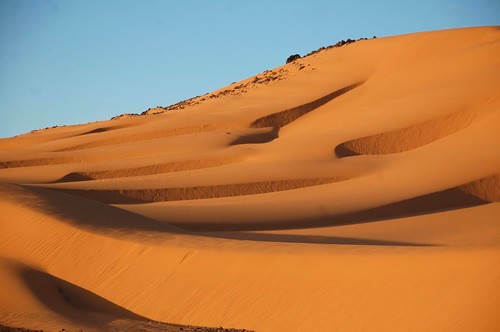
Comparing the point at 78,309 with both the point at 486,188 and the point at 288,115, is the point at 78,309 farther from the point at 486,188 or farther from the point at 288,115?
the point at 288,115

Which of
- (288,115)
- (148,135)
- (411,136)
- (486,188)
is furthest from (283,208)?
(148,135)

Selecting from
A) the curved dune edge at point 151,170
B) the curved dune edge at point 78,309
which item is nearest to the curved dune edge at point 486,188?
the curved dune edge at point 151,170

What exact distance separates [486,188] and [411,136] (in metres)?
7.99

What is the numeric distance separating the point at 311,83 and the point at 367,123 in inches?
499

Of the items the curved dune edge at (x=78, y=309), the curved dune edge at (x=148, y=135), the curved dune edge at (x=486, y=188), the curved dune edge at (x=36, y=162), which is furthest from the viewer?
the curved dune edge at (x=148, y=135)

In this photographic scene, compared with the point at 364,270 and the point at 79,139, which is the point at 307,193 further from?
the point at 79,139

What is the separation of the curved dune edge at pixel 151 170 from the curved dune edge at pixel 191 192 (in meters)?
4.86

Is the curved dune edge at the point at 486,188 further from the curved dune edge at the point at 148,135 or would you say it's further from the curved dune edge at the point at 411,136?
the curved dune edge at the point at 148,135

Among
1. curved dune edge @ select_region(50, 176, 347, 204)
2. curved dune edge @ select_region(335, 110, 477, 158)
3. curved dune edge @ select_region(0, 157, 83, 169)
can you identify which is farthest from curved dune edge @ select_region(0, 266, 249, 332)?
curved dune edge @ select_region(0, 157, 83, 169)

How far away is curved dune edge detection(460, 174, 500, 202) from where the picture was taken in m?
22.2

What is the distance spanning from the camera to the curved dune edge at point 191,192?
2431 centimetres

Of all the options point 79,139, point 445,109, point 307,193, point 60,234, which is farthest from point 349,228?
point 79,139

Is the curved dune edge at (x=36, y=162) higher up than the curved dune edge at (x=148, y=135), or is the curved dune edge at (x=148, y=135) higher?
the curved dune edge at (x=148, y=135)

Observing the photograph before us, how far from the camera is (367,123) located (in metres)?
33.0
